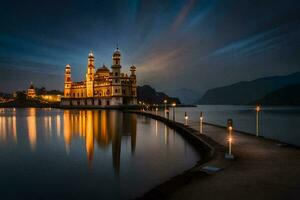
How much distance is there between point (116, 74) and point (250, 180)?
116290mm

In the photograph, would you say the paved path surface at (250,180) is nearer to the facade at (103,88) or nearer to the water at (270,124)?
the water at (270,124)

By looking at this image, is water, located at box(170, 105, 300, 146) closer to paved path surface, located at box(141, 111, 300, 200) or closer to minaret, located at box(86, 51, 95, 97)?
paved path surface, located at box(141, 111, 300, 200)

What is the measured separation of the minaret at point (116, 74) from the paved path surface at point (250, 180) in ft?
361

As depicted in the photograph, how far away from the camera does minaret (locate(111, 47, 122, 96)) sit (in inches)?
4811

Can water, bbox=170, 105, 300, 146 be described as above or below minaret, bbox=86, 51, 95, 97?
below

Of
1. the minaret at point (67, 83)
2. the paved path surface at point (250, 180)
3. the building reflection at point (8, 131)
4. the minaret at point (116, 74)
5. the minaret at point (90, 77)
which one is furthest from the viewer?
the minaret at point (67, 83)

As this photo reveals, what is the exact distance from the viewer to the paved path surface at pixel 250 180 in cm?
842

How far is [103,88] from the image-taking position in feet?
428

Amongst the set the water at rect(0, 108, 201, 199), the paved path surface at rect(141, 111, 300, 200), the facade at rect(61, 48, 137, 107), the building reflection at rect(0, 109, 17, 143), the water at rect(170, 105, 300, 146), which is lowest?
the water at rect(170, 105, 300, 146)

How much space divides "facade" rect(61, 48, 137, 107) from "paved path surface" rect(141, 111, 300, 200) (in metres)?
110

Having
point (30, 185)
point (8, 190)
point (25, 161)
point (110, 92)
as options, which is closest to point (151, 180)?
point (30, 185)

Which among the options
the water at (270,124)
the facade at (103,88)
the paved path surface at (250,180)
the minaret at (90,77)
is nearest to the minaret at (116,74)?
the facade at (103,88)

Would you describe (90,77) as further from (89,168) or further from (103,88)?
(89,168)

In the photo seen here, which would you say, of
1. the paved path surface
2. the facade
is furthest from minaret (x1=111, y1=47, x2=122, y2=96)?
the paved path surface
